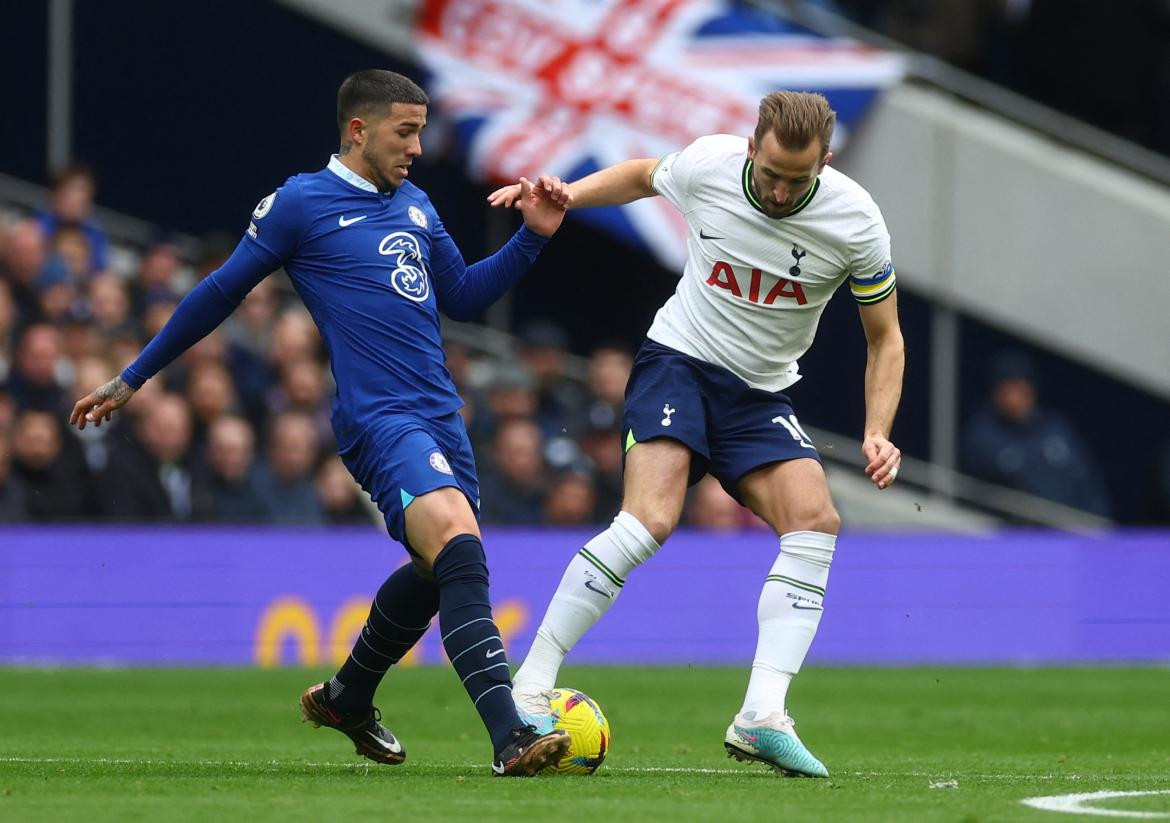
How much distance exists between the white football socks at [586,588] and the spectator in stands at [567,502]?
7887 mm

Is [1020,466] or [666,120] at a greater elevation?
[666,120]

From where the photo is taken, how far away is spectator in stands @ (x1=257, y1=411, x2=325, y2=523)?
46.9 feet

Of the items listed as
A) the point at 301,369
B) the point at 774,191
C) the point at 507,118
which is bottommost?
the point at 301,369

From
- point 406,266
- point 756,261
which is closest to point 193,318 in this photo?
point 406,266

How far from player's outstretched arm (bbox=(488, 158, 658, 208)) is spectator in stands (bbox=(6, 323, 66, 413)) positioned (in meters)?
6.96

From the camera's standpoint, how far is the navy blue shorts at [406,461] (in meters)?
Result: 6.84

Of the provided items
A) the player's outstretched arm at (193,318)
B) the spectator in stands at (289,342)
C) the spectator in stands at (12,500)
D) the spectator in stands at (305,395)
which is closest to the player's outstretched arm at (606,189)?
the player's outstretched arm at (193,318)

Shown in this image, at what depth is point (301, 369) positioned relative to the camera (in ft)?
47.9

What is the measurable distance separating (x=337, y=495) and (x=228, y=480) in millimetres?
906

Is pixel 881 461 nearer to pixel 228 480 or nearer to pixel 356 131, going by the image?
pixel 356 131

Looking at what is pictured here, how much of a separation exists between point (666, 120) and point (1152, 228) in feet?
14.7

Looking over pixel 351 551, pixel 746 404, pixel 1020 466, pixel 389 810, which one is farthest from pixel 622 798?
pixel 1020 466

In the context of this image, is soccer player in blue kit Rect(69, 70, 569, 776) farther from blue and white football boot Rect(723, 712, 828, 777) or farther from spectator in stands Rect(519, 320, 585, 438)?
spectator in stands Rect(519, 320, 585, 438)

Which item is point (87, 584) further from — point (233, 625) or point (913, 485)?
point (913, 485)
